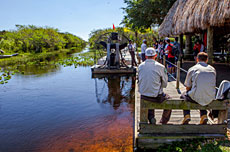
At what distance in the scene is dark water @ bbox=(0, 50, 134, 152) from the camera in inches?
230

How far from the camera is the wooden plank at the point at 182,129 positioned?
415cm

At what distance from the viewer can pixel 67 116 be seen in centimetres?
798

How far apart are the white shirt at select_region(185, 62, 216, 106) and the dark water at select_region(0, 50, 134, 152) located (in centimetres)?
230

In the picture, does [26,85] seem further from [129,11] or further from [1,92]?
[129,11]

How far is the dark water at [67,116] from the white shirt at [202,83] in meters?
2.30

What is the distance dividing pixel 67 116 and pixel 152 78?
15.8 feet

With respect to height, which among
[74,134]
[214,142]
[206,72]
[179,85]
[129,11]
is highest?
[129,11]

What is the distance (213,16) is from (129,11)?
1432 cm

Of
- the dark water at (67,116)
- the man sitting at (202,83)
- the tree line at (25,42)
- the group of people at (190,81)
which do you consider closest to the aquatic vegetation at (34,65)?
the dark water at (67,116)

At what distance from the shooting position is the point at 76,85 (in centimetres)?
1302

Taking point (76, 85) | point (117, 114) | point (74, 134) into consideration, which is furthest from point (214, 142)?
point (76, 85)

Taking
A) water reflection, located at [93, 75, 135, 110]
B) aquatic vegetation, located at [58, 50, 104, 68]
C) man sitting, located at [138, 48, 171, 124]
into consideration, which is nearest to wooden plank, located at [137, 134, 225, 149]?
man sitting, located at [138, 48, 171, 124]

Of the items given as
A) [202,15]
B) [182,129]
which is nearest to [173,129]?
[182,129]

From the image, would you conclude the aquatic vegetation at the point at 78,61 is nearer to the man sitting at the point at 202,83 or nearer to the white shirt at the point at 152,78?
the white shirt at the point at 152,78
